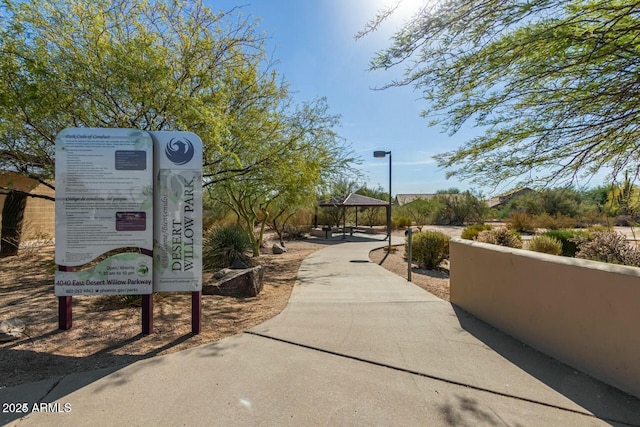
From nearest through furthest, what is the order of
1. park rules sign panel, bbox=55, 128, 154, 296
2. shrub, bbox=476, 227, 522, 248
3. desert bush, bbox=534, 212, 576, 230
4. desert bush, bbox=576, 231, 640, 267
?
Answer: 1. park rules sign panel, bbox=55, 128, 154, 296
2. desert bush, bbox=576, 231, 640, 267
3. shrub, bbox=476, 227, 522, 248
4. desert bush, bbox=534, 212, 576, 230

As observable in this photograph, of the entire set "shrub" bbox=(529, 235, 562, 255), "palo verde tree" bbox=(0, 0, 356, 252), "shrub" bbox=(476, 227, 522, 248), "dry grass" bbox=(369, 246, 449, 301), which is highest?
"palo verde tree" bbox=(0, 0, 356, 252)

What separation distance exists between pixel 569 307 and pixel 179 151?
4.80m

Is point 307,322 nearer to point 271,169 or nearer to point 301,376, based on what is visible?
point 301,376

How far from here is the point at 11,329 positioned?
13.6ft

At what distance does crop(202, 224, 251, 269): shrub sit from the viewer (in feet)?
36.3

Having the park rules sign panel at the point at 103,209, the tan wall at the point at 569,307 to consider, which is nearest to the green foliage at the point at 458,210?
the tan wall at the point at 569,307

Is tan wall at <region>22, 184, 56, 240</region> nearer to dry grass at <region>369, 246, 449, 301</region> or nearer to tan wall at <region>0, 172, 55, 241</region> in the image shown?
tan wall at <region>0, 172, 55, 241</region>

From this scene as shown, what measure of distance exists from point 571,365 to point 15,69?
8805 mm

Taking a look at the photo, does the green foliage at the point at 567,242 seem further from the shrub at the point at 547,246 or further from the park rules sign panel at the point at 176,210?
the park rules sign panel at the point at 176,210

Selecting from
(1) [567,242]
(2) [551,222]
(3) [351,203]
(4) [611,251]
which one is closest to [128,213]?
(4) [611,251]

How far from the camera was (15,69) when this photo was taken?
5.69 m

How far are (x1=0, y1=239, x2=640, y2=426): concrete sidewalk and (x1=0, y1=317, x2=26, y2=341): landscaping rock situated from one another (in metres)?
1.42

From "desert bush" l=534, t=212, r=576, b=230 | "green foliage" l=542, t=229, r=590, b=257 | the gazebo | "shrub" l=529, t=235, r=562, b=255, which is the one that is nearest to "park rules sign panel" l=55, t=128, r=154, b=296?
"shrub" l=529, t=235, r=562, b=255

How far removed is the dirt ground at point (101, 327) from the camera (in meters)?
3.59
